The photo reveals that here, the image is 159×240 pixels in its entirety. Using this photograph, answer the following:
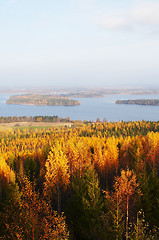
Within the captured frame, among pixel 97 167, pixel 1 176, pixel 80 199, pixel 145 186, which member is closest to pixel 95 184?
pixel 80 199

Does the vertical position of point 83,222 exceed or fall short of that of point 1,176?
it exceeds it

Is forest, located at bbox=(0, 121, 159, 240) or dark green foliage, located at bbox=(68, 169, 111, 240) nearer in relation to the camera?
forest, located at bbox=(0, 121, 159, 240)

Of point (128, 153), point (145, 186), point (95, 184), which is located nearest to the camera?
point (95, 184)

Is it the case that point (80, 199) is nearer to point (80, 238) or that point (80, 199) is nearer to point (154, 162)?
point (80, 238)

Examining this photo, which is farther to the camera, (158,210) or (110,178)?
(110,178)

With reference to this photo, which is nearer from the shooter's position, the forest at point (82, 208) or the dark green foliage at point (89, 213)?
the forest at point (82, 208)

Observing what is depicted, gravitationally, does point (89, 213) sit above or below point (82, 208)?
above

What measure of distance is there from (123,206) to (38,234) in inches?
269

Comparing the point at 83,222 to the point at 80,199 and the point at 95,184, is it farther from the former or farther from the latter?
the point at 95,184

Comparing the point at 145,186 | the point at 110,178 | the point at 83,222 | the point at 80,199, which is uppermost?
the point at 145,186

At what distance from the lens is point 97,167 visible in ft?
141

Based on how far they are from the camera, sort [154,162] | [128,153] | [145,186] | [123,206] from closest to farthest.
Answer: [123,206], [145,186], [154,162], [128,153]

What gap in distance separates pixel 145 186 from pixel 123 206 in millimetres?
5726

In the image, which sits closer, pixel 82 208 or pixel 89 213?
pixel 89 213
